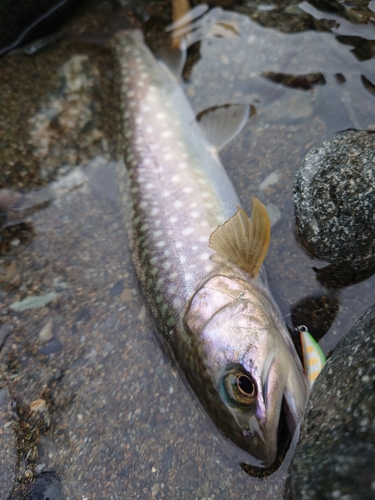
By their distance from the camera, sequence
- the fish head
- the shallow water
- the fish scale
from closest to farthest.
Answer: the fish head
the shallow water
the fish scale

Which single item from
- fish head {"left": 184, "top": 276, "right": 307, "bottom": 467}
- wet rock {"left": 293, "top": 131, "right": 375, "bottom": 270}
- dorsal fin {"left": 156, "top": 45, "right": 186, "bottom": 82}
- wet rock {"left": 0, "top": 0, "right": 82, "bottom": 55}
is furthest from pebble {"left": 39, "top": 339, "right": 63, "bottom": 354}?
wet rock {"left": 0, "top": 0, "right": 82, "bottom": 55}

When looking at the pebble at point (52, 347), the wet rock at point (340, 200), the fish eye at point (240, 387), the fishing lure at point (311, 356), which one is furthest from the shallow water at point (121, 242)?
the fish eye at point (240, 387)

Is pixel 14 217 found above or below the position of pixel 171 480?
above

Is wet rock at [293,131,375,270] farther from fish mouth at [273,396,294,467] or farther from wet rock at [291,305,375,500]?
fish mouth at [273,396,294,467]

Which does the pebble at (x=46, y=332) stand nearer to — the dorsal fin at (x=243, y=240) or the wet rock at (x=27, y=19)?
the dorsal fin at (x=243, y=240)

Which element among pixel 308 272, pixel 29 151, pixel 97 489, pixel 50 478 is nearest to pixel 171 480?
pixel 97 489

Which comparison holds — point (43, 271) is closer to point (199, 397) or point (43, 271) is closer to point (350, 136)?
point (199, 397)

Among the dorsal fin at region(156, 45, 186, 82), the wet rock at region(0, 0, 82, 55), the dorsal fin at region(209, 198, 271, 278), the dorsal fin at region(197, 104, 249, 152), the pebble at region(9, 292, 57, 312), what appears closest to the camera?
the dorsal fin at region(209, 198, 271, 278)
